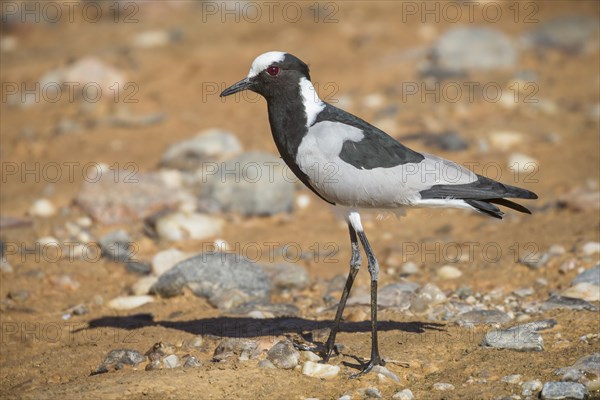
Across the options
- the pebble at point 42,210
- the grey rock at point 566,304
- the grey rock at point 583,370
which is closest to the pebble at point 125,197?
the pebble at point 42,210

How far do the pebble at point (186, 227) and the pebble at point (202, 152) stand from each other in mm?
1294

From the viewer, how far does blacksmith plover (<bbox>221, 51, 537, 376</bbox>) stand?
22.0 feet

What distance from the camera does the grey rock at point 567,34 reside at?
1534 cm

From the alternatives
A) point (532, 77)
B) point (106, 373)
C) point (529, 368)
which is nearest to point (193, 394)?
point (106, 373)

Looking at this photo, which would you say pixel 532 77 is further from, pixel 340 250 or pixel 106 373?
pixel 106 373

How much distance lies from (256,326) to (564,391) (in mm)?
2717

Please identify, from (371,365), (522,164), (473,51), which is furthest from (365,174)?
(473,51)

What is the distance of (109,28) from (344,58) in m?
5.36

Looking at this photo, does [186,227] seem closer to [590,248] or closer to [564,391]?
[590,248]

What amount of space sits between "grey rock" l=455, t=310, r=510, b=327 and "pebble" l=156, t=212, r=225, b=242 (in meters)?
3.67

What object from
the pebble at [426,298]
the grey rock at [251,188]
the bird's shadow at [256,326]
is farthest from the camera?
the grey rock at [251,188]

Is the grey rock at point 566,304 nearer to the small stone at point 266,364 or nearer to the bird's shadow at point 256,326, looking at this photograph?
the bird's shadow at point 256,326

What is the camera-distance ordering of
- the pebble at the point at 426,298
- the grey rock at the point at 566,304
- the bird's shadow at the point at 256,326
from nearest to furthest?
the bird's shadow at the point at 256,326 < the grey rock at the point at 566,304 < the pebble at the point at 426,298

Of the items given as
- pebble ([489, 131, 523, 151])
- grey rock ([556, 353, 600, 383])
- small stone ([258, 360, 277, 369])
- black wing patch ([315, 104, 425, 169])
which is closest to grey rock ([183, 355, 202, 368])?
small stone ([258, 360, 277, 369])
